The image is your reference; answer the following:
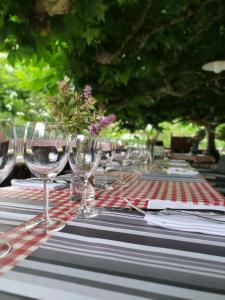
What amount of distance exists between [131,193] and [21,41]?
1.27 metres

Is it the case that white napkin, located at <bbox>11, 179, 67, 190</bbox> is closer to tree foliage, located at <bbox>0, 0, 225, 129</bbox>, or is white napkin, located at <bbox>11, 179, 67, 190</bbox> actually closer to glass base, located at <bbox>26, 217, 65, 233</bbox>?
glass base, located at <bbox>26, 217, 65, 233</bbox>

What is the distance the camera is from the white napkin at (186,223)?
2.07ft

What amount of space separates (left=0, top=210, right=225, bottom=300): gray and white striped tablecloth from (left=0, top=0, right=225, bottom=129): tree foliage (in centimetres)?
111

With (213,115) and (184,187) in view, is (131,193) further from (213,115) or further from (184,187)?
(213,115)

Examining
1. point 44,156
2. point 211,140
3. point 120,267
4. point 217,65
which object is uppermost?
point 217,65

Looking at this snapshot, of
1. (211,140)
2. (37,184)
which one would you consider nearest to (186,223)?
(37,184)

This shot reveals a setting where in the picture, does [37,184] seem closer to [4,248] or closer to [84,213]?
[84,213]

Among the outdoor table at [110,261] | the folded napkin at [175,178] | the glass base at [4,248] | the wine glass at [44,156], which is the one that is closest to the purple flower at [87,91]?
the wine glass at [44,156]

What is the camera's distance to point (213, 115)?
7188mm

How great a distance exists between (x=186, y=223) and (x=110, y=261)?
0.74ft

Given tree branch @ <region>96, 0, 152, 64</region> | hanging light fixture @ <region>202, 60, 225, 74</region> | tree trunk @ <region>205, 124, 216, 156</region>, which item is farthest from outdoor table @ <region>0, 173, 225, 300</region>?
tree trunk @ <region>205, 124, 216, 156</region>

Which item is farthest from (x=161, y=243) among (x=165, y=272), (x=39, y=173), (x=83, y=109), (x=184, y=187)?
(x=184, y=187)

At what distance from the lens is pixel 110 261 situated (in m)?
0.48

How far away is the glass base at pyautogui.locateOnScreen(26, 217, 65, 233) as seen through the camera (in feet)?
2.05
